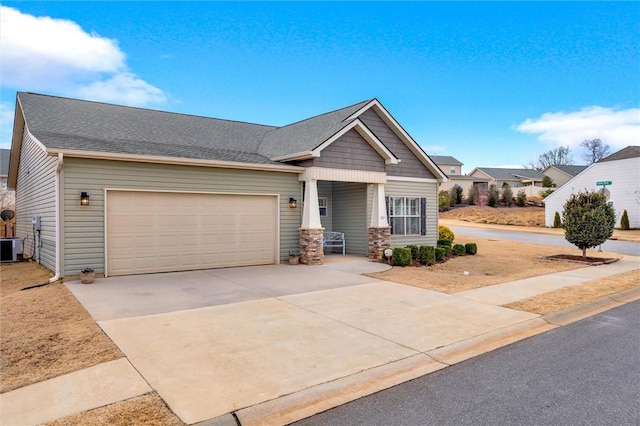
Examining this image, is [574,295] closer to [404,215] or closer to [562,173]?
[404,215]

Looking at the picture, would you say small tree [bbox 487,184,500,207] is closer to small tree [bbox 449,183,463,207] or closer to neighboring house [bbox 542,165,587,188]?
small tree [bbox 449,183,463,207]

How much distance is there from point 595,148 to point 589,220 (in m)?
62.0

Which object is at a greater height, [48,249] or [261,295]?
[48,249]

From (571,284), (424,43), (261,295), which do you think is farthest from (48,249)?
(424,43)

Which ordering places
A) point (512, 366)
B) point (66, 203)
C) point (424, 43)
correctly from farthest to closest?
point (424, 43) < point (66, 203) < point (512, 366)

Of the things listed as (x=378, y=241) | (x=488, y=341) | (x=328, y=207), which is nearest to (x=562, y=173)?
(x=328, y=207)

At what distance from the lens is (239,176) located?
12.3 metres

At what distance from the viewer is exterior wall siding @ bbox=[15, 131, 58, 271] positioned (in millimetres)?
10562

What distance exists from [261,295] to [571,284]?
780 cm

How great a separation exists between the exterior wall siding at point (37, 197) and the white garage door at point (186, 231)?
1.64 m

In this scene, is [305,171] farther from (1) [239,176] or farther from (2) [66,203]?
(2) [66,203]

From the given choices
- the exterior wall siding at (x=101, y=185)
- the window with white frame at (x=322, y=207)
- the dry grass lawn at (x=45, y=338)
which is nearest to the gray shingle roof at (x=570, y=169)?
the window with white frame at (x=322, y=207)

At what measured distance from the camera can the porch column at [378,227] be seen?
1445 cm

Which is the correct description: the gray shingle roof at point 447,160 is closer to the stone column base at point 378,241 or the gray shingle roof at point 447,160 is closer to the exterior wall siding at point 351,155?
the exterior wall siding at point 351,155
